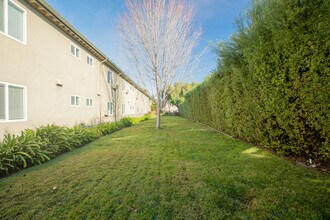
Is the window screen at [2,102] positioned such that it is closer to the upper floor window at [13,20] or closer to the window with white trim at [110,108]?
the upper floor window at [13,20]

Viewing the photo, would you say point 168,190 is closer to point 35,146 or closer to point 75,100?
point 35,146

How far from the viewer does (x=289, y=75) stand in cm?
383

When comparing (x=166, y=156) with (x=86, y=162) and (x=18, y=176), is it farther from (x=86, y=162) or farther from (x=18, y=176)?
(x=18, y=176)

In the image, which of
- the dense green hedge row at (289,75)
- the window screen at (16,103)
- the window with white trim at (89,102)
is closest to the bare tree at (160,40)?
the window with white trim at (89,102)

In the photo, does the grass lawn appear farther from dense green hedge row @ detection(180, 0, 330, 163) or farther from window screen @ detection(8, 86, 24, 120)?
window screen @ detection(8, 86, 24, 120)

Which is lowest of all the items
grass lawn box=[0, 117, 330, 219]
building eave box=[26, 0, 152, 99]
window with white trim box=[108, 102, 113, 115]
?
grass lawn box=[0, 117, 330, 219]

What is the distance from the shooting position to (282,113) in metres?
4.12

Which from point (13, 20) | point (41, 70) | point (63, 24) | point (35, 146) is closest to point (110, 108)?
point (63, 24)

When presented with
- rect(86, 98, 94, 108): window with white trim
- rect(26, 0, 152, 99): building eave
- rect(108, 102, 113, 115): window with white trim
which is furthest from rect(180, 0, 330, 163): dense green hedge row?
rect(108, 102, 113, 115): window with white trim

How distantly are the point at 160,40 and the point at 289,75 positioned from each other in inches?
358

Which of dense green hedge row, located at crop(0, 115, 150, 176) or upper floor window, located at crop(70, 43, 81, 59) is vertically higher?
upper floor window, located at crop(70, 43, 81, 59)

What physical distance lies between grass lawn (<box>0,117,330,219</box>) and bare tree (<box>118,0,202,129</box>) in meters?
8.54

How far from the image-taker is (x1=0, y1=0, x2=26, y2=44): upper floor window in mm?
5793

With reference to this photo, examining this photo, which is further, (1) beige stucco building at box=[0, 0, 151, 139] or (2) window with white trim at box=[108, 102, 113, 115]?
(2) window with white trim at box=[108, 102, 113, 115]
